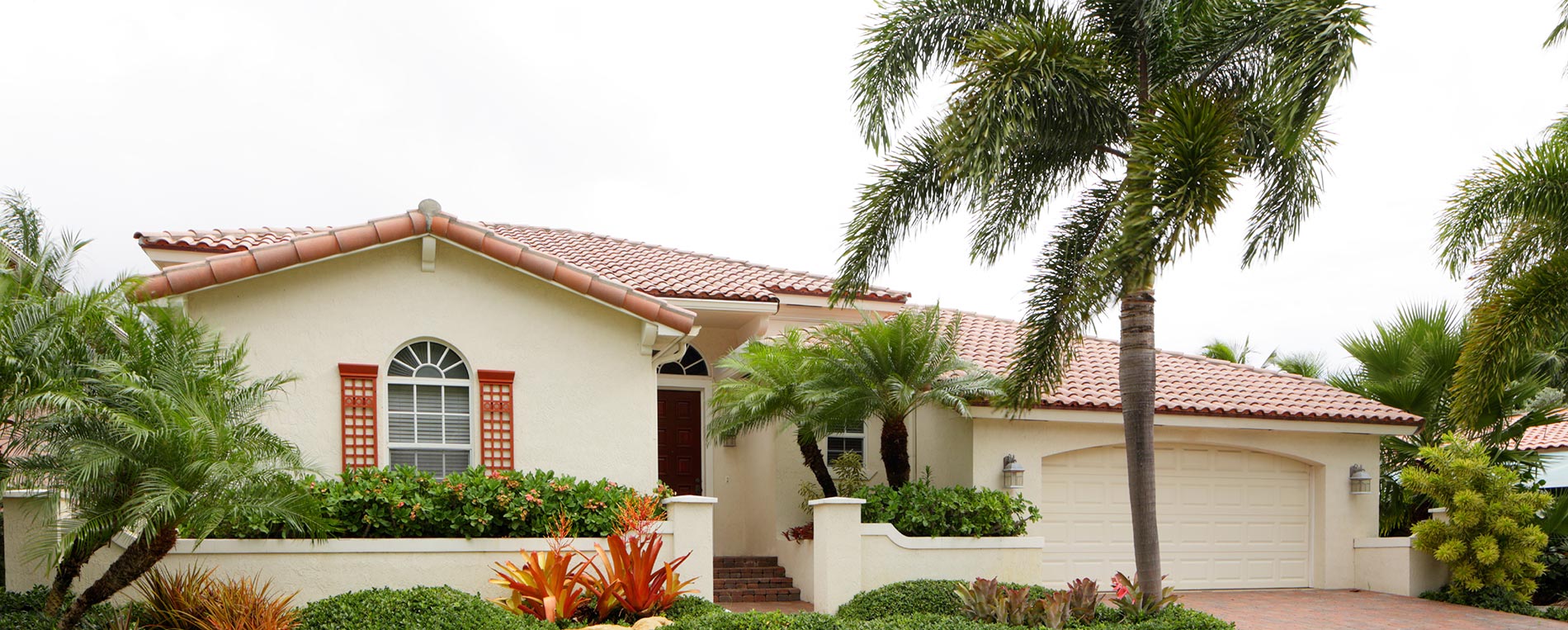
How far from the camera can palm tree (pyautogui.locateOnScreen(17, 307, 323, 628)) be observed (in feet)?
29.7

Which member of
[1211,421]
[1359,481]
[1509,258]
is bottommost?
[1359,481]

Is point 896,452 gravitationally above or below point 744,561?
above

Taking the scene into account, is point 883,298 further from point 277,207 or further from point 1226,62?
point 277,207

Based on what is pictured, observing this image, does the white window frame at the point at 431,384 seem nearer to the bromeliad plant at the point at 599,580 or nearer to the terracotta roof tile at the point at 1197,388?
the bromeliad plant at the point at 599,580

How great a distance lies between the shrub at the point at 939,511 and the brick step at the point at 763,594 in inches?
64.8

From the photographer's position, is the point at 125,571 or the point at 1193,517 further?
the point at 1193,517

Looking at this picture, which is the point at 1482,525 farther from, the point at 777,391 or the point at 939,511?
the point at 777,391

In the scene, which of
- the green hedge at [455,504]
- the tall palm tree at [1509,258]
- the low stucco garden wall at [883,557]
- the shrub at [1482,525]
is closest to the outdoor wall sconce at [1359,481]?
the shrub at [1482,525]

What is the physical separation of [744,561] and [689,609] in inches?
176

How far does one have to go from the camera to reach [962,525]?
14.3m

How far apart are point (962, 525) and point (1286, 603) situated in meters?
5.39

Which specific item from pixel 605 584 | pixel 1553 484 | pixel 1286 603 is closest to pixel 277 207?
pixel 605 584

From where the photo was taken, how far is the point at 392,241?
1255cm

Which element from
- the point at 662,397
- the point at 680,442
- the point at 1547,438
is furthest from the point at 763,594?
the point at 1547,438
